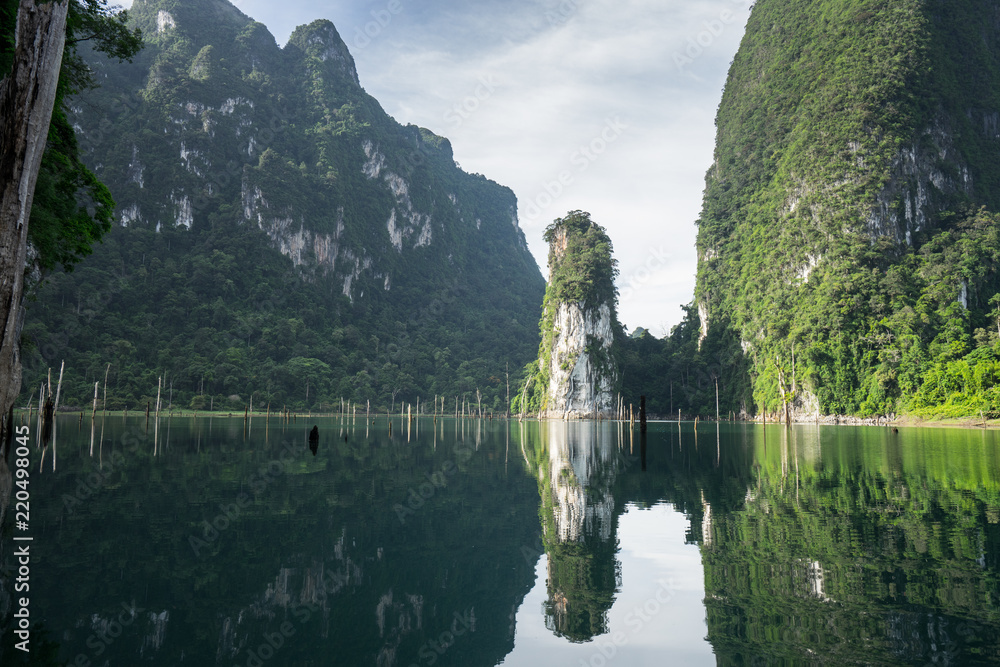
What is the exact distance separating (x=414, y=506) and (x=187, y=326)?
11476cm

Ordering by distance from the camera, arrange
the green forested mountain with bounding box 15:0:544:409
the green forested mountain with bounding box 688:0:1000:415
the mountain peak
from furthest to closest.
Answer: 1. the mountain peak
2. the green forested mountain with bounding box 15:0:544:409
3. the green forested mountain with bounding box 688:0:1000:415

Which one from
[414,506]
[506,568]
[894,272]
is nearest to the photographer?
[506,568]

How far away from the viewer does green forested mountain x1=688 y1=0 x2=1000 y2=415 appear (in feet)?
238

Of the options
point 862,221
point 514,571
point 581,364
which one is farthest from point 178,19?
point 514,571

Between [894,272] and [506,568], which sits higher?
[894,272]

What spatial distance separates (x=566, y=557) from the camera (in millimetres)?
12023

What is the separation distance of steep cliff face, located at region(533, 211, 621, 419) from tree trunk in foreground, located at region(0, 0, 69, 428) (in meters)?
108

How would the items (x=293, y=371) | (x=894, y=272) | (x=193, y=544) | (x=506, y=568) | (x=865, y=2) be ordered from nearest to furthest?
(x=506, y=568)
(x=193, y=544)
(x=894, y=272)
(x=865, y=2)
(x=293, y=371)

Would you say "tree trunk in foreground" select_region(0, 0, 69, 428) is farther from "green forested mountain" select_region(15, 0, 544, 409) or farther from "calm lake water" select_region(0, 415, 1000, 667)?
"green forested mountain" select_region(15, 0, 544, 409)

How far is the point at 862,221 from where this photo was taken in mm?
87062

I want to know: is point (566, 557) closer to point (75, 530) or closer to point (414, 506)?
point (414, 506)

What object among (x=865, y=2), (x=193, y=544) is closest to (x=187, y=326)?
(x=193, y=544)

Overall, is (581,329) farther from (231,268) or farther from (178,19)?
(178,19)

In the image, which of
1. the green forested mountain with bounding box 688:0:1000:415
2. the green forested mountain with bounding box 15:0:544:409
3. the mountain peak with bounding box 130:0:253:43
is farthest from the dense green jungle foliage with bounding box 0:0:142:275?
the mountain peak with bounding box 130:0:253:43
